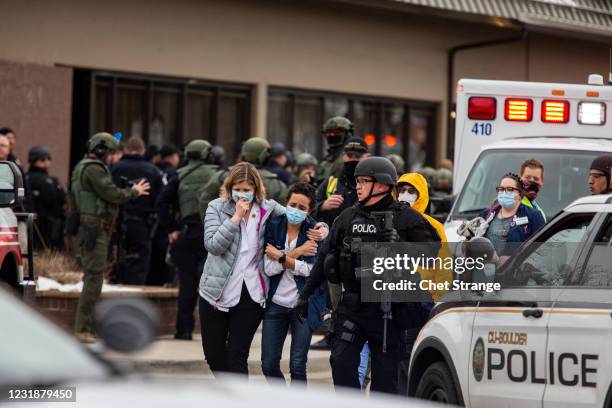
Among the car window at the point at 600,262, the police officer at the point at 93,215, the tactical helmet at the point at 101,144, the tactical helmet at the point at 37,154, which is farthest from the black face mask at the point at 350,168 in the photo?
the tactical helmet at the point at 37,154

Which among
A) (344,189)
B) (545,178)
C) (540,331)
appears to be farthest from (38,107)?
(540,331)

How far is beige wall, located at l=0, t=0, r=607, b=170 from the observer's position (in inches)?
792

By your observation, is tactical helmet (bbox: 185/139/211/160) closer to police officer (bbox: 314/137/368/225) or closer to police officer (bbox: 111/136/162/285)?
police officer (bbox: 111/136/162/285)

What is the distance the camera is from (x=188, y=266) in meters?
14.7

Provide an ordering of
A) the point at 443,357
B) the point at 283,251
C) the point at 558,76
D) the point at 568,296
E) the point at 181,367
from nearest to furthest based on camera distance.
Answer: the point at 568,296, the point at 443,357, the point at 283,251, the point at 181,367, the point at 558,76

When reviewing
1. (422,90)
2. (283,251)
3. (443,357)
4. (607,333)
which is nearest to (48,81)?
(422,90)

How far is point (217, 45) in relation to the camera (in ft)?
72.2

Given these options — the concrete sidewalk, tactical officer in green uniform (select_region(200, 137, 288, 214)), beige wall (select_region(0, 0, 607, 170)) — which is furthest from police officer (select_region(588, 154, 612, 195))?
beige wall (select_region(0, 0, 607, 170))

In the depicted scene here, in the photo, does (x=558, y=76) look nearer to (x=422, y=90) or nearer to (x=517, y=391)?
(x=422, y=90)

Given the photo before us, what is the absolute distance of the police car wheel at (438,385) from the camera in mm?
8023

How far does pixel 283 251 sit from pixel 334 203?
1560 millimetres

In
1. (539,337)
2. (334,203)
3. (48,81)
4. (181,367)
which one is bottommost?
(181,367)

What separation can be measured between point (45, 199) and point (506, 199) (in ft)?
28.1

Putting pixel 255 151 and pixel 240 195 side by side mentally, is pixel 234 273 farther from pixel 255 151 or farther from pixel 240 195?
pixel 255 151
